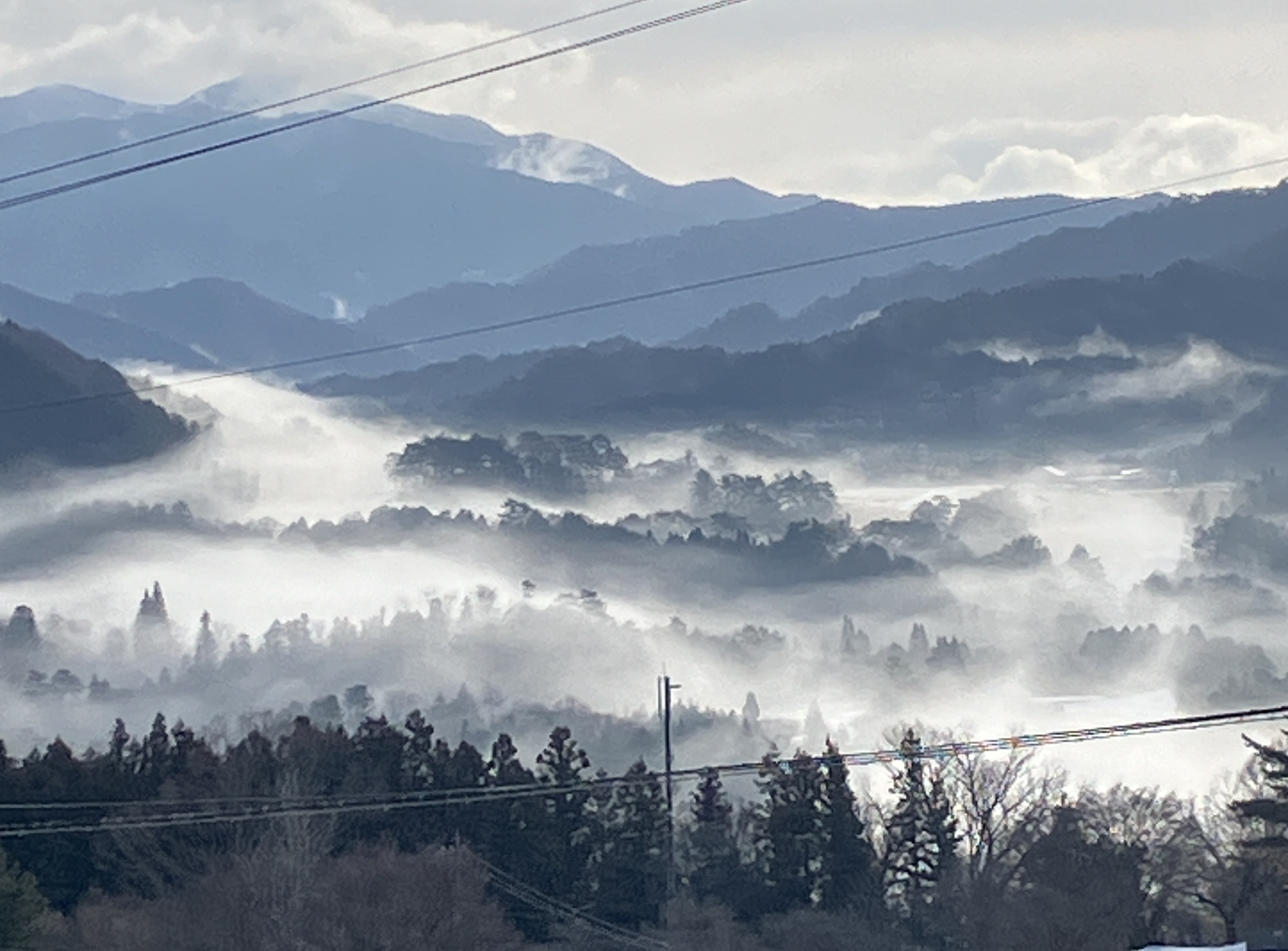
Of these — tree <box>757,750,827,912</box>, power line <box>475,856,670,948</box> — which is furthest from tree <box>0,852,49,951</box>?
tree <box>757,750,827,912</box>

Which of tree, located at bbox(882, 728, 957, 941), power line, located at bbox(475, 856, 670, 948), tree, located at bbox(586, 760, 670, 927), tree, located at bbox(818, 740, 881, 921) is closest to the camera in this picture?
power line, located at bbox(475, 856, 670, 948)

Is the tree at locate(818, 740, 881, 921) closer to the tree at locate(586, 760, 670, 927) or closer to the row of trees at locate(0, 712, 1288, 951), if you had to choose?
the row of trees at locate(0, 712, 1288, 951)

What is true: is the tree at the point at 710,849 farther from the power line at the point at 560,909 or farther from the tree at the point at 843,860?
the power line at the point at 560,909

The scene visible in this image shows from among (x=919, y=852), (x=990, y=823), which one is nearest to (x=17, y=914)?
(x=919, y=852)

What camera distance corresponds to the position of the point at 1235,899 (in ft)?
262

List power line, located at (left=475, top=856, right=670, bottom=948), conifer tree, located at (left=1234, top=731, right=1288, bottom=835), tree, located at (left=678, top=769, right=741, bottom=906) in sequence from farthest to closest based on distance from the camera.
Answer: tree, located at (left=678, top=769, right=741, bottom=906) → power line, located at (left=475, top=856, right=670, bottom=948) → conifer tree, located at (left=1234, top=731, right=1288, bottom=835)

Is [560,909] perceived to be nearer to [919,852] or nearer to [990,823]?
[919,852]

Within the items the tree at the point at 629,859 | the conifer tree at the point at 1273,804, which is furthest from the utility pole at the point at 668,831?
the conifer tree at the point at 1273,804

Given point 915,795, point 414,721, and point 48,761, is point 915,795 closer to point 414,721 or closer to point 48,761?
point 414,721

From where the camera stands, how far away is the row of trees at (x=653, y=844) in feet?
250

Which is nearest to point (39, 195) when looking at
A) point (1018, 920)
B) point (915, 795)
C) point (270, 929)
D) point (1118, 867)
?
point (270, 929)

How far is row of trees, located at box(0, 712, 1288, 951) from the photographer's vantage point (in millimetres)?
76125

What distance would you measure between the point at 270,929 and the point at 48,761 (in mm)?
21281

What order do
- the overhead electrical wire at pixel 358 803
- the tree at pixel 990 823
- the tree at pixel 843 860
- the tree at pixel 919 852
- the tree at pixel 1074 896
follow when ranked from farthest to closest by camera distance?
1. the tree at pixel 843 860
2. the tree at pixel 919 852
3. the tree at pixel 990 823
4. the tree at pixel 1074 896
5. the overhead electrical wire at pixel 358 803
